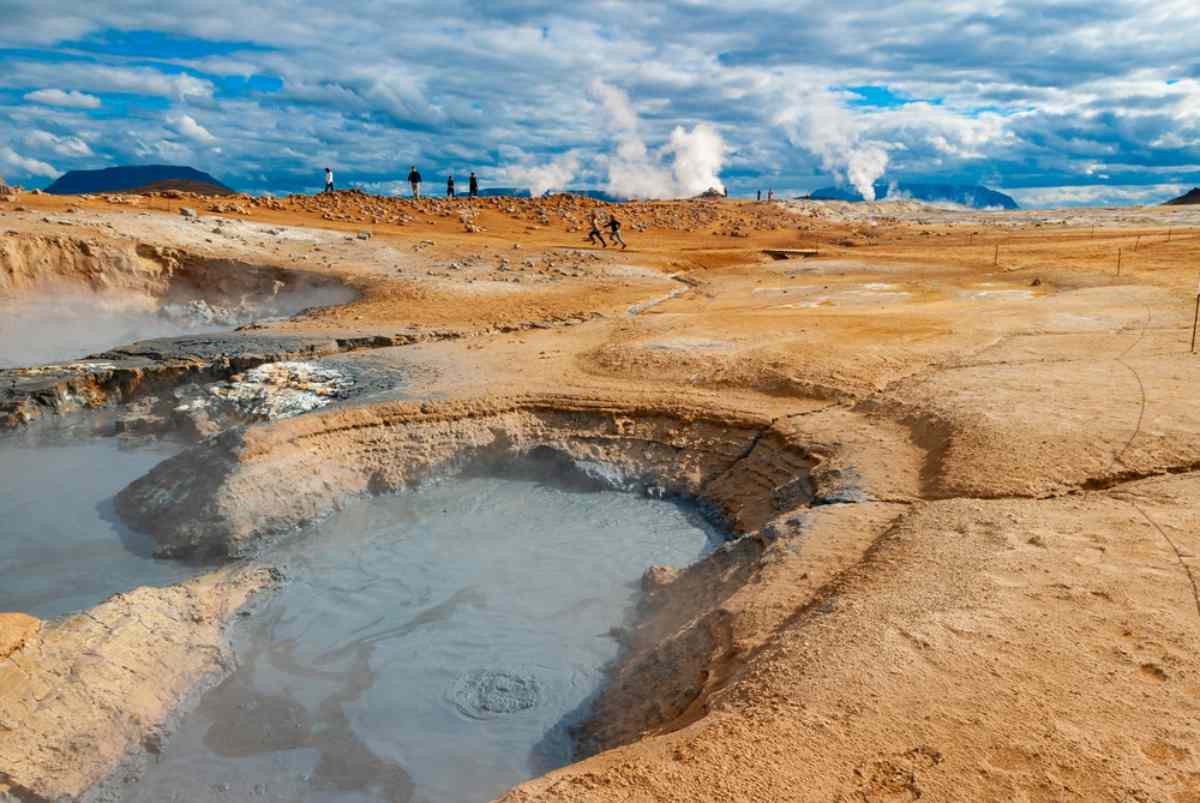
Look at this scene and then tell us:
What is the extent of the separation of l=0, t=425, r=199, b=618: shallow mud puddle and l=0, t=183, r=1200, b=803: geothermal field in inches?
1.7

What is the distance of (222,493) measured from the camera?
293 inches

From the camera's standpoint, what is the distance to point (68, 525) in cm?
786

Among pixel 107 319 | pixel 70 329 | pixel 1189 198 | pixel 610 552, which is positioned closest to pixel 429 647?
pixel 610 552

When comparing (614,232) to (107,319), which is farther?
(614,232)

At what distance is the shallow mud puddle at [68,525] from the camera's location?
679 centimetres

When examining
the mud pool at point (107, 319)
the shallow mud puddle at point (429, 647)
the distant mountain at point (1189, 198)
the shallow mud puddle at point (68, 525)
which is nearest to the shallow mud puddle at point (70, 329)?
the mud pool at point (107, 319)

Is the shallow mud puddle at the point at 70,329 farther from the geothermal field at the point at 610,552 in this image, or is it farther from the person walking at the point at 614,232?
the person walking at the point at 614,232

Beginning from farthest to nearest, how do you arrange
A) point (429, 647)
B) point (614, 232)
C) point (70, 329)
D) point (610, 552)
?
point (614, 232), point (70, 329), point (610, 552), point (429, 647)

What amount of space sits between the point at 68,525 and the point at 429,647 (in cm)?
404

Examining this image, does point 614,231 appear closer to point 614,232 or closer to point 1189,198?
point 614,232

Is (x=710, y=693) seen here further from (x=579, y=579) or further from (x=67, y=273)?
(x=67, y=273)

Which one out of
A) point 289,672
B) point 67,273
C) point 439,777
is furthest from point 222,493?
point 67,273

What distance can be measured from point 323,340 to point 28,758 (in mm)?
7684

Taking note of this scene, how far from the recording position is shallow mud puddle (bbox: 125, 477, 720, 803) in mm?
4926
